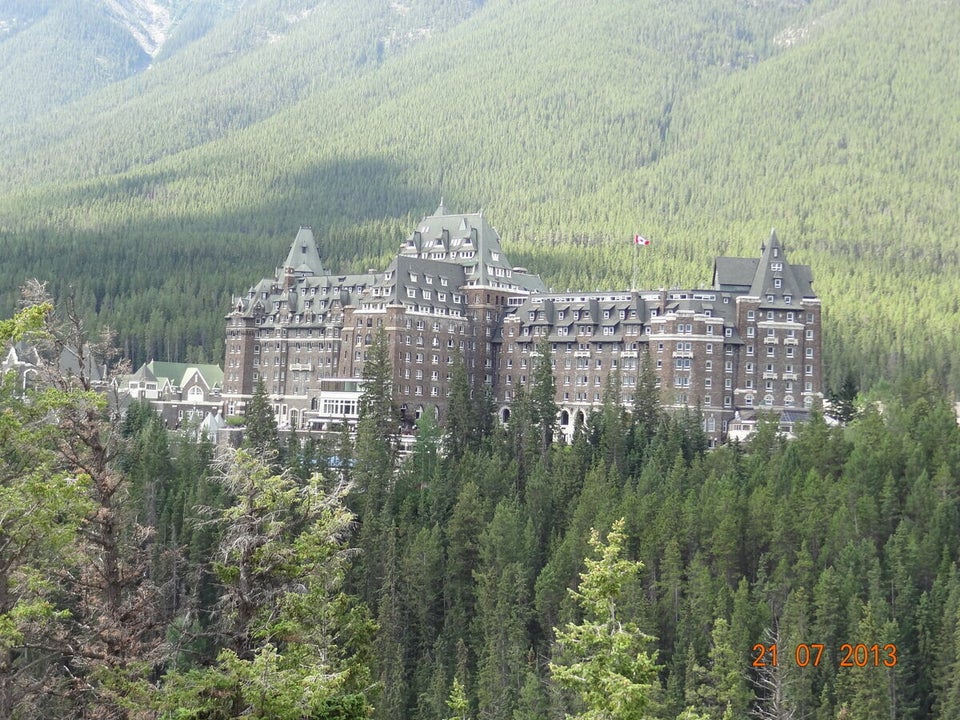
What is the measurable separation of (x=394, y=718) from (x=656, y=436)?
3651cm

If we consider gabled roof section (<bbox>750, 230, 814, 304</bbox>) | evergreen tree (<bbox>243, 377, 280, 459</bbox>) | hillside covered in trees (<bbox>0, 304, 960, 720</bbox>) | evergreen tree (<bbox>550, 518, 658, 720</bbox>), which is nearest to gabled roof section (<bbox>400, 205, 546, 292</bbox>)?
hillside covered in trees (<bbox>0, 304, 960, 720</bbox>)

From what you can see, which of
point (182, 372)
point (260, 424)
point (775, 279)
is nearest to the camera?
point (260, 424)

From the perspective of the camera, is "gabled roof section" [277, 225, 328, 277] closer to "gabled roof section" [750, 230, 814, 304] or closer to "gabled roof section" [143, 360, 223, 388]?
"gabled roof section" [143, 360, 223, 388]

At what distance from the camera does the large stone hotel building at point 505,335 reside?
126 meters

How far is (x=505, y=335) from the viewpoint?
5561 inches

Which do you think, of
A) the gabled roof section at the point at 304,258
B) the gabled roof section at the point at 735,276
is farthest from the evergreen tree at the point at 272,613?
the gabled roof section at the point at 304,258

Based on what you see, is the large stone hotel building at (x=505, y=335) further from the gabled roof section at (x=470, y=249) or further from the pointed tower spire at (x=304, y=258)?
the pointed tower spire at (x=304, y=258)

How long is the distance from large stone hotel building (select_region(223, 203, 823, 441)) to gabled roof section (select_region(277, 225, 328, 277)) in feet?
17.1

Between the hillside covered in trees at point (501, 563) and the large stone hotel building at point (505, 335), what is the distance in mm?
9129

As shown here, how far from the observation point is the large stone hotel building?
415ft

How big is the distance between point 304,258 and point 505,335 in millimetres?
36560

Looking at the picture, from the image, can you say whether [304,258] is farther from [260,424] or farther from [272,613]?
[272,613]
